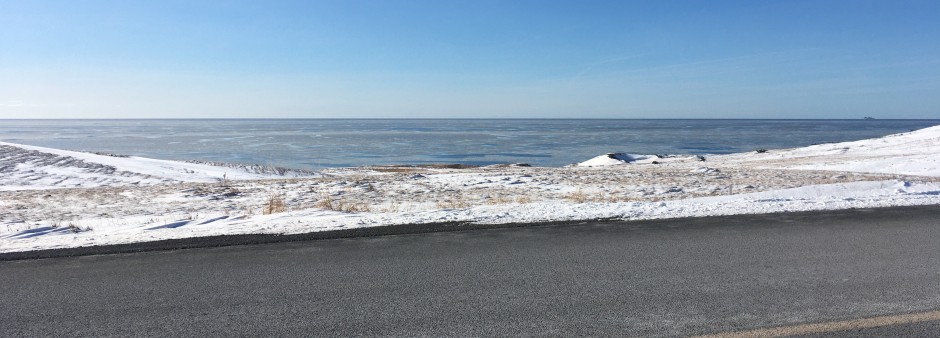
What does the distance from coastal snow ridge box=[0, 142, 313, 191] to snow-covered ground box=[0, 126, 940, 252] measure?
41 millimetres

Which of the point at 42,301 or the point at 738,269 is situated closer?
the point at 42,301

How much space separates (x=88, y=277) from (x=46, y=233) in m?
4.79

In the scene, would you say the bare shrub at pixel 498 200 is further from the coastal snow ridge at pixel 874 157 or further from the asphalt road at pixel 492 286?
the coastal snow ridge at pixel 874 157

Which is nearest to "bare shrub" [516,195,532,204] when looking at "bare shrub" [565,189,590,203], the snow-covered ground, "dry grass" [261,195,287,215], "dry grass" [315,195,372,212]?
the snow-covered ground

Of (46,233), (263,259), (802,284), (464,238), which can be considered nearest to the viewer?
(802,284)

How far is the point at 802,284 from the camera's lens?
217 inches

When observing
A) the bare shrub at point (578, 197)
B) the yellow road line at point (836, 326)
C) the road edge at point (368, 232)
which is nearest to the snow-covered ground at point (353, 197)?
the bare shrub at point (578, 197)

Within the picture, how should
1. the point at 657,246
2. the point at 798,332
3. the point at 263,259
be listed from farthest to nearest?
1. the point at 657,246
2. the point at 263,259
3. the point at 798,332

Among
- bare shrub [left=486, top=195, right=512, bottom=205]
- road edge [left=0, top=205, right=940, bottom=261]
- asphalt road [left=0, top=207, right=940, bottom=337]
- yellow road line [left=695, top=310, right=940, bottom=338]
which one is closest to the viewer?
yellow road line [left=695, top=310, right=940, bottom=338]

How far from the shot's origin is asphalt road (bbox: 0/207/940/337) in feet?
14.9

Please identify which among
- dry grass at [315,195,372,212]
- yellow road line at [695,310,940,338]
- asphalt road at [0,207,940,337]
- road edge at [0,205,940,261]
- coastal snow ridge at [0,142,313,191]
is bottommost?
coastal snow ridge at [0,142,313,191]

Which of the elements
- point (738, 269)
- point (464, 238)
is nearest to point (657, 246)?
point (738, 269)

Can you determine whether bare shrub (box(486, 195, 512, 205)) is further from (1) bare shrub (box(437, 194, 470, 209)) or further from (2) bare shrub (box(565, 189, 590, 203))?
(2) bare shrub (box(565, 189, 590, 203))

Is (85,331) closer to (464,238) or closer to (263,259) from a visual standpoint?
(263,259)
